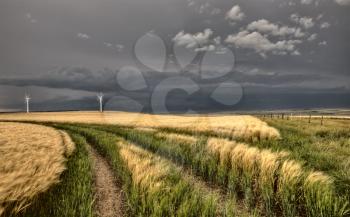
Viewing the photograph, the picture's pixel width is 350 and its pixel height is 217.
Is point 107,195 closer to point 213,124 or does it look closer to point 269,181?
point 269,181

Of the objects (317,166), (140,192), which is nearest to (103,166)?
(140,192)

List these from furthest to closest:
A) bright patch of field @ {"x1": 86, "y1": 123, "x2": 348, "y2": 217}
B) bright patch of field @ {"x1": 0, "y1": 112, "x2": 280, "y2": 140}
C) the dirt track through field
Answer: bright patch of field @ {"x1": 0, "y1": 112, "x2": 280, "y2": 140} → the dirt track through field → bright patch of field @ {"x1": 86, "y1": 123, "x2": 348, "y2": 217}

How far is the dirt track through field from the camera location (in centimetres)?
686

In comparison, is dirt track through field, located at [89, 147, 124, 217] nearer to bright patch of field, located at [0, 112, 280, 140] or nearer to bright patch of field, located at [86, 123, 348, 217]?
bright patch of field, located at [86, 123, 348, 217]

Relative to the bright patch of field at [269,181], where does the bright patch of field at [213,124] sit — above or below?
below

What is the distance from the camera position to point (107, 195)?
7965 millimetres

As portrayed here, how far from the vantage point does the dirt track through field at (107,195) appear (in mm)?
6859

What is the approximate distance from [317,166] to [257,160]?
1.83 meters

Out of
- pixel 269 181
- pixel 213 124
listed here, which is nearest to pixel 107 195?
pixel 269 181

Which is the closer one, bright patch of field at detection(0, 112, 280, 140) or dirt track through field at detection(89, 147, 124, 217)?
dirt track through field at detection(89, 147, 124, 217)

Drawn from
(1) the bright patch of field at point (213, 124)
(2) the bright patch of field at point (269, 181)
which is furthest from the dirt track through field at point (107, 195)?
(1) the bright patch of field at point (213, 124)

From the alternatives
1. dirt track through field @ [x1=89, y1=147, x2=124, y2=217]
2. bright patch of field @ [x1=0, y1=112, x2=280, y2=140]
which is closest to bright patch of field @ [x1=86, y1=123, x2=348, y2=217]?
dirt track through field @ [x1=89, y1=147, x2=124, y2=217]

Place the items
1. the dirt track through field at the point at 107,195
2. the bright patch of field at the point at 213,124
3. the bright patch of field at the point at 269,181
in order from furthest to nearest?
the bright patch of field at the point at 213,124 → the dirt track through field at the point at 107,195 → the bright patch of field at the point at 269,181

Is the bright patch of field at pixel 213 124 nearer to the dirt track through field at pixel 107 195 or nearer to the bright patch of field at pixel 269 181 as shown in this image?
the bright patch of field at pixel 269 181
